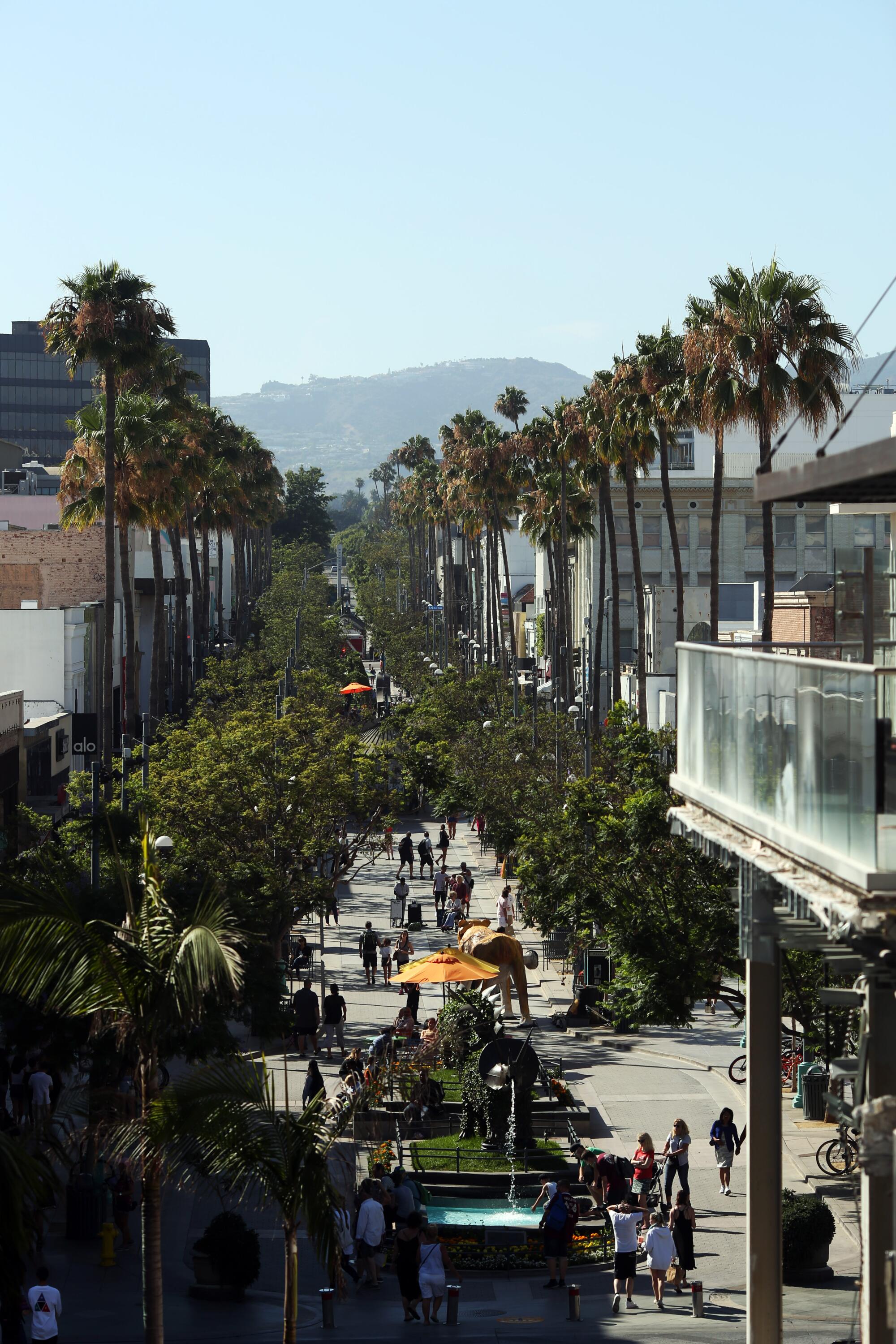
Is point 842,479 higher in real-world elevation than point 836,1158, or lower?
higher

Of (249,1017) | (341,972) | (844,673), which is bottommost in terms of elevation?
(341,972)

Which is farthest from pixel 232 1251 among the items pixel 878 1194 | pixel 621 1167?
pixel 878 1194

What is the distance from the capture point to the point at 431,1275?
18.9m

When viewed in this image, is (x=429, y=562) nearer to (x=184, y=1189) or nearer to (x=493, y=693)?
(x=493, y=693)

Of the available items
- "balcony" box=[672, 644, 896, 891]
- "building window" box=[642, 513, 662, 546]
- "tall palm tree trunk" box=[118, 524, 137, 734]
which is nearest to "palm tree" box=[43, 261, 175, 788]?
"tall palm tree trunk" box=[118, 524, 137, 734]

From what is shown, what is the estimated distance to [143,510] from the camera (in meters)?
48.8

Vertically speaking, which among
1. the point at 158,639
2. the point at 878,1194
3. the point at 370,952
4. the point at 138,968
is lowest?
the point at 370,952

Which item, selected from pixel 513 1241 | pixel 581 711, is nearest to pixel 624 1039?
pixel 513 1241

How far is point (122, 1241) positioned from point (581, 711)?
40.2 metres

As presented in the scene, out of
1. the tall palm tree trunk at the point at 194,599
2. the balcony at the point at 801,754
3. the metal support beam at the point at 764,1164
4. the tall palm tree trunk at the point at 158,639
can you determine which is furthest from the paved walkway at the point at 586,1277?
the tall palm tree trunk at the point at 194,599

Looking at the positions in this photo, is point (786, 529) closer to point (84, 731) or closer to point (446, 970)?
point (84, 731)

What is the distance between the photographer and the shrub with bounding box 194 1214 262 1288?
63.2 ft

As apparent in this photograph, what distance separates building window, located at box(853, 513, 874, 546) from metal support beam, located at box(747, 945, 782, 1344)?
2589 centimetres

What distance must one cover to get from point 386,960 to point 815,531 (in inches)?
1954
